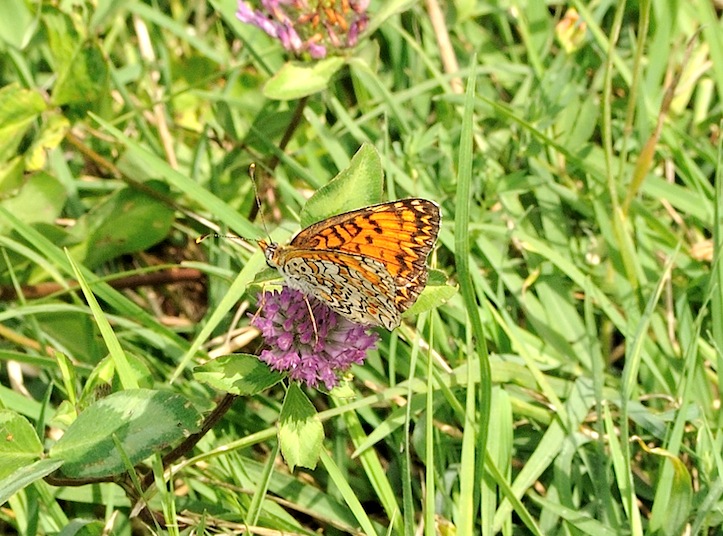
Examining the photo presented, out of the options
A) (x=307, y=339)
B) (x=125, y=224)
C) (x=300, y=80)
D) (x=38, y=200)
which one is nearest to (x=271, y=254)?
(x=307, y=339)

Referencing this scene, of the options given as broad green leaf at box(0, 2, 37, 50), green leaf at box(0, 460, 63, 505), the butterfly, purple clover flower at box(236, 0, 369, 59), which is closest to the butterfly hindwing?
the butterfly

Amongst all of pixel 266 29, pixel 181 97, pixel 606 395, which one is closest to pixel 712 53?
pixel 606 395

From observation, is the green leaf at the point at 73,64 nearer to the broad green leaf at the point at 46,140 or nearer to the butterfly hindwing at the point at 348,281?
the broad green leaf at the point at 46,140

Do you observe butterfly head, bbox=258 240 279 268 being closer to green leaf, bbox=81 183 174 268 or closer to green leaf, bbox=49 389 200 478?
green leaf, bbox=49 389 200 478

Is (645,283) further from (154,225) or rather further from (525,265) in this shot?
(154,225)

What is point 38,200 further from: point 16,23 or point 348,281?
point 348,281

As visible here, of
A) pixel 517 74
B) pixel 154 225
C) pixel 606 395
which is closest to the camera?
pixel 606 395

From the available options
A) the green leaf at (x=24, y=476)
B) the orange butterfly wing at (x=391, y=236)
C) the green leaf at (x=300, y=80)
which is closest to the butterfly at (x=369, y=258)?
the orange butterfly wing at (x=391, y=236)
